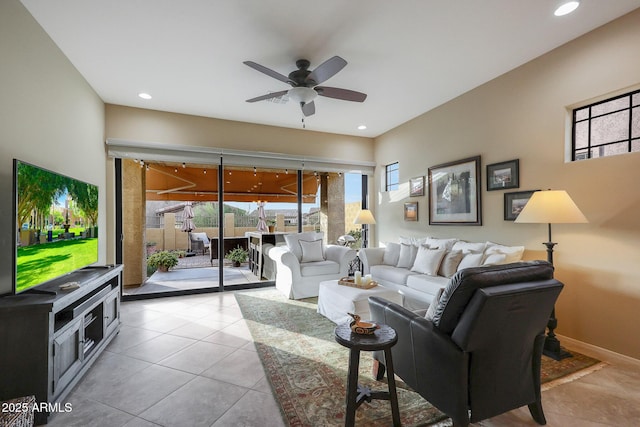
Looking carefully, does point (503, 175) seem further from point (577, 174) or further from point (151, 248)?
point (151, 248)

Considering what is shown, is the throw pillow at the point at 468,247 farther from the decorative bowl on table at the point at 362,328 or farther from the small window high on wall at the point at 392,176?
the decorative bowl on table at the point at 362,328

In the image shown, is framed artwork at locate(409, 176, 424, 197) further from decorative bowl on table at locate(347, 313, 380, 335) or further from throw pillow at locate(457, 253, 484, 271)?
decorative bowl on table at locate(347, 313, 380, 335)

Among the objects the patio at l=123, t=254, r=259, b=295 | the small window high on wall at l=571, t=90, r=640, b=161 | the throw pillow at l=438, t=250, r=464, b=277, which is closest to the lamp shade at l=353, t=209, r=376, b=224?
Result: the throw pillow at l=438, t=250, r=464, b=277

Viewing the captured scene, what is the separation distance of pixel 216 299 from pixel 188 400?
2612 millimetres

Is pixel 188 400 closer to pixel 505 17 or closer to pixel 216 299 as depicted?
pixel 216 299

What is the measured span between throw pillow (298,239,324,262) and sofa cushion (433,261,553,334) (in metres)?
3.38

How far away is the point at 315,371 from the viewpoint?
239 cm

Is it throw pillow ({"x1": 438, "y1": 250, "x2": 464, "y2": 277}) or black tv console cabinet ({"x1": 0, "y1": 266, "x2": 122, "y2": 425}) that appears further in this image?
throw pillow ({"x1": 438, "y1": 250, "x2": 464, "y2": 277})

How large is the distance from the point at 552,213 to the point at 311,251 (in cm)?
331

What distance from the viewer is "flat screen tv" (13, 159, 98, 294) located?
80.0 inches

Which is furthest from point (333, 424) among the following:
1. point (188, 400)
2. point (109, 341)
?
point (109, 341)

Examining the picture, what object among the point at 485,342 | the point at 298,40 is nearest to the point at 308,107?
the point at 298,40

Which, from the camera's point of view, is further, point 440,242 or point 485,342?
point 440,242

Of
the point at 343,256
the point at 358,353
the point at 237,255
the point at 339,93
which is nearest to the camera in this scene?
the point at 358,353
